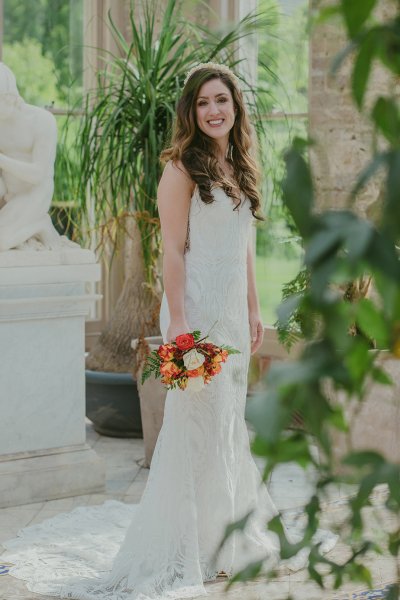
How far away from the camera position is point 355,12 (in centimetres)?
47

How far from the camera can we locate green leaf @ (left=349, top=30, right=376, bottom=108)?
1.61ft

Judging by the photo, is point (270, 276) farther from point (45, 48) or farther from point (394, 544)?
point (394, 544)

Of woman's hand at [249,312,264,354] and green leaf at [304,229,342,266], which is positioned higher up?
green leaf at [304,229,342,266]

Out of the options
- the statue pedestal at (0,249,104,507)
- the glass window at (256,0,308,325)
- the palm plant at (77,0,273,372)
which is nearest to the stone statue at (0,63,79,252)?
the statue pedestal at (0,249,104,507)

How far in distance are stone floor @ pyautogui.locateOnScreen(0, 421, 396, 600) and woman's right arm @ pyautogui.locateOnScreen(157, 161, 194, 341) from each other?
0.75 meters

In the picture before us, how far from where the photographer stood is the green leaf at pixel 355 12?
466 mm

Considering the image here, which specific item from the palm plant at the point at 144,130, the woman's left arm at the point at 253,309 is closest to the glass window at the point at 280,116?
the palm plant at the point at 144,130

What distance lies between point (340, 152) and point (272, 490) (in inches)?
60.5

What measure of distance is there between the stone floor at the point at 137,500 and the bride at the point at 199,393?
9 centimetres

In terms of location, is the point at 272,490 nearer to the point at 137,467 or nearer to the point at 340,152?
the point at 137,467

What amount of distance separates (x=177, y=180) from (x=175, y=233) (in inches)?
6.6

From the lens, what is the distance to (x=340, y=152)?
4.57 metres

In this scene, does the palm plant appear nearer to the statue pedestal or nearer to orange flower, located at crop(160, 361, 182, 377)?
the statue pedestal

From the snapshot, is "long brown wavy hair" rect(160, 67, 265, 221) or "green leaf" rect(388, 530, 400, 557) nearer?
"green leaf" rect(388, 530, 400, 557)
